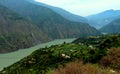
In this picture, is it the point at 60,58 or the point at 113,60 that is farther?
the point at 60,58

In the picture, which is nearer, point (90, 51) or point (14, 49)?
point (90, 51)

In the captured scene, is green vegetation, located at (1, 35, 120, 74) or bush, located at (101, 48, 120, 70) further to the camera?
green vegetation, located at (1, 35, 120, 74)

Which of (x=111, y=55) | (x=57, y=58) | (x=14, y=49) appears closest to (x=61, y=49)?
(x=57, y=58)

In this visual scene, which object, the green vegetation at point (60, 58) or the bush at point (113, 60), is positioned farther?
the green vegetation at point (60, 58)

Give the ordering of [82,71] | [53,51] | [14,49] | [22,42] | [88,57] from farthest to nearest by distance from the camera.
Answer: [22,42]
[14,49]
[53,51]
[88,57]
[82,71]

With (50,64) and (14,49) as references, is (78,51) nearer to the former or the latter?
(50,64)

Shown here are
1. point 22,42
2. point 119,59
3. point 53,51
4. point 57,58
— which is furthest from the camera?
point 22,42

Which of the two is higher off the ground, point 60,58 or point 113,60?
point 113,60

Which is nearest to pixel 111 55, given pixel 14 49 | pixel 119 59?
pixel 119 59

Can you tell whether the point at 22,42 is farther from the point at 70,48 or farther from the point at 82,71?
the point at 82,71
